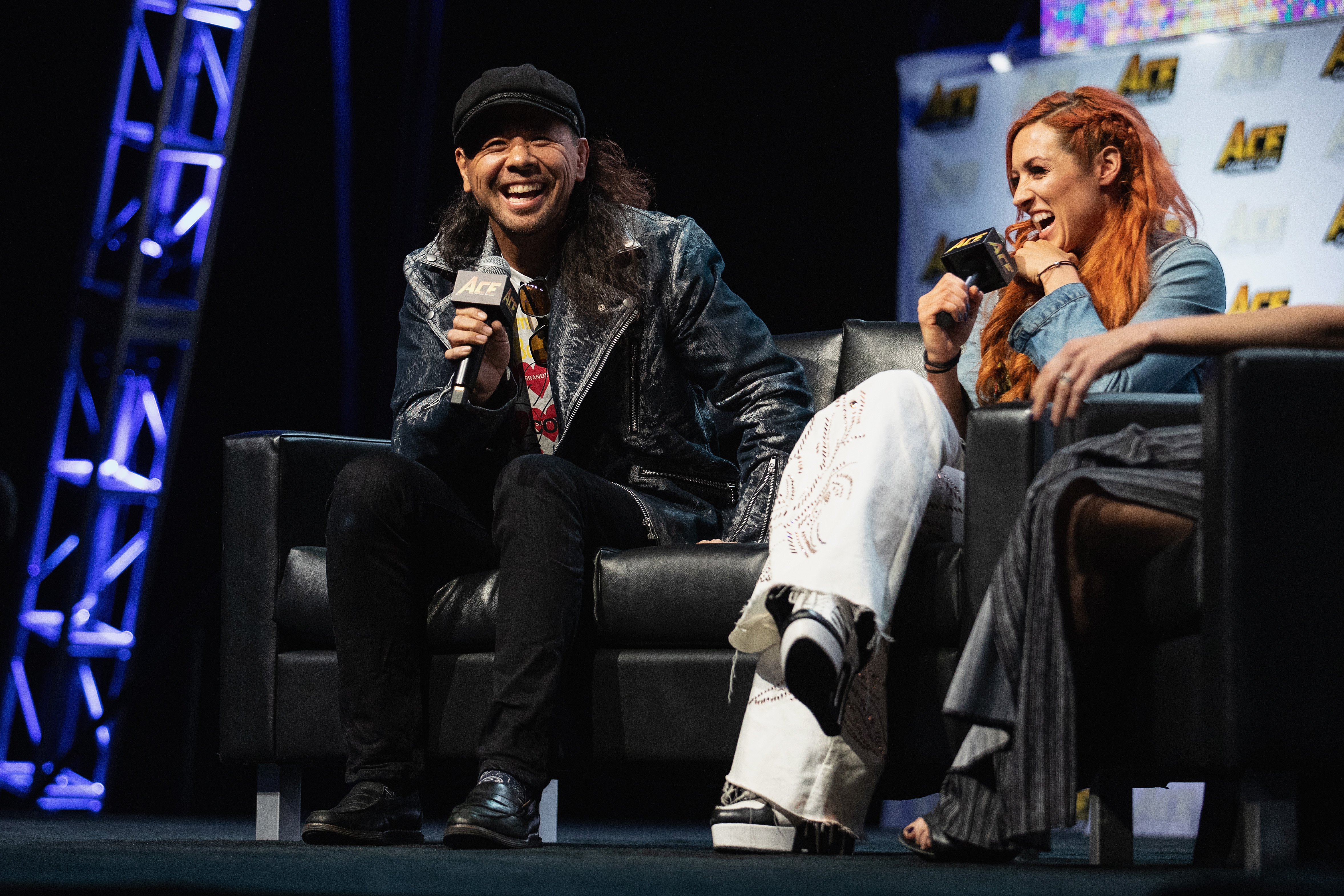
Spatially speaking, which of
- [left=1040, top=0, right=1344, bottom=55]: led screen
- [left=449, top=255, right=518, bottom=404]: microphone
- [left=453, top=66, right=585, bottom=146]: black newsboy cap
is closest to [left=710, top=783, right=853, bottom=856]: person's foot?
[left=449, top=255, right=518, bottom=404]: microphone

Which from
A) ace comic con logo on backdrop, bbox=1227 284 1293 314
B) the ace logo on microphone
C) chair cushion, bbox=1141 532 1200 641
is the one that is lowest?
chair cushion, bbox=1141 532 1200 641

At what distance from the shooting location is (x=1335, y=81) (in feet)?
12.1

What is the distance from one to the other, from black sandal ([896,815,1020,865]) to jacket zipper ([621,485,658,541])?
660 mm

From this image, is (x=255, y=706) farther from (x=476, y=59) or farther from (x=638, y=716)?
(x=476, y=59)

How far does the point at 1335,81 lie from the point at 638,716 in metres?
2.72

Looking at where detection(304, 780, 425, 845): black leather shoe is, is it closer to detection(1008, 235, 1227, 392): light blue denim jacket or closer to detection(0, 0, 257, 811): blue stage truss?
detection(1008, 235, 1227, 392): light blue denim jacket

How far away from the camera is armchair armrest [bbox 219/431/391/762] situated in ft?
7.36

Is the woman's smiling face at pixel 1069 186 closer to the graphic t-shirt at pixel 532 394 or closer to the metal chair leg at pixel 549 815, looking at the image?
the graphic t-shirt at pixel 532 394

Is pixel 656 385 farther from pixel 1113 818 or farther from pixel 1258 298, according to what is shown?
pixel 1258 298

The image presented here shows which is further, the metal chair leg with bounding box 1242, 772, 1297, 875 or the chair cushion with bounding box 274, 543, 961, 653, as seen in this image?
the chair cushion with bounding box 274, 543, 961, 653

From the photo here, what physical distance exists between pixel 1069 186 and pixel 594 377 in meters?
0.77

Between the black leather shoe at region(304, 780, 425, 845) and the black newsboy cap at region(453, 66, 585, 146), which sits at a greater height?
the black newsboy cap at region(453, 66, 585, 146)

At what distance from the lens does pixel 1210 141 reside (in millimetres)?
3842

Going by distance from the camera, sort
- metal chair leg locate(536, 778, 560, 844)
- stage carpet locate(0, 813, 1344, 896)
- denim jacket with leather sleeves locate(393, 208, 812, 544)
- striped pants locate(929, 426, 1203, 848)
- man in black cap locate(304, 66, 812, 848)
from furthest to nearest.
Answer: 1. metal chair leg locate(536, 778, 560, 844)
2. denim jacket with leather sleeves locate(393, 208, 812, 544)
3. man in black cap locate(304, 66, 812, 848)
4. striped pants locate(929, 426, 1203, 848)
5. stage carpet locate(0, 813, 1344, 896)
